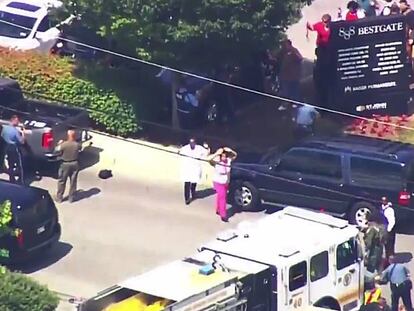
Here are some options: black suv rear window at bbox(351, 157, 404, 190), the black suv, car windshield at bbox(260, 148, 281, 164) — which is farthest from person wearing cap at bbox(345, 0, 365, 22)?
black suv rear window at bbox(351, 157, 404, 190)

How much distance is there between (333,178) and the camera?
30.8 meters

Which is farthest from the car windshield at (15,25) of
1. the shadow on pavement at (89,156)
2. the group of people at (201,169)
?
the group of people at (201,169)

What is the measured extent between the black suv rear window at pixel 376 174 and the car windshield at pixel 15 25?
450 inches

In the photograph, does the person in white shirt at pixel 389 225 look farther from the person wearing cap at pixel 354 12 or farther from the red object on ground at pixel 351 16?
the red object on ground at pixel 351 16

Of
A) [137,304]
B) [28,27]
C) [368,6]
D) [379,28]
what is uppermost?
[379,28]

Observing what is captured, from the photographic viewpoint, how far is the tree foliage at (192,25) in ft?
109

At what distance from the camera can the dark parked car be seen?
2838 cm

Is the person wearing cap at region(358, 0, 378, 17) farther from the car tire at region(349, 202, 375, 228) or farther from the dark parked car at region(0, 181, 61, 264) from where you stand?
the dark parked car at region(0, 181, 61, 264)

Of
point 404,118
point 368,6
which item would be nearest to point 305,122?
point 404,118

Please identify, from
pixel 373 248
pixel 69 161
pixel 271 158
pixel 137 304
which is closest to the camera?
pixel 137 304

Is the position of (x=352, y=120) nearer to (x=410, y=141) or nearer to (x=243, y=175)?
(x=410, y=141)

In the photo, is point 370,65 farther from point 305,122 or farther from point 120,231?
point 120,231

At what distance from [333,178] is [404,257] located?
6.70 feet

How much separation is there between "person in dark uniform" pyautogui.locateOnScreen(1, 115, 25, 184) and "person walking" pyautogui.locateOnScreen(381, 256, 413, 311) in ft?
28.5
